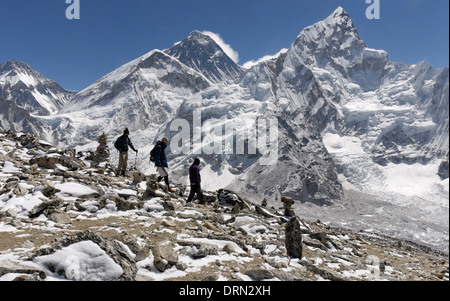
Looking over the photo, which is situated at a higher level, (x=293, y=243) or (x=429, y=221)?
(x=293, y=243)

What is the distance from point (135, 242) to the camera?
7.33 metres

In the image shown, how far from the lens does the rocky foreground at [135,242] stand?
5.86 m

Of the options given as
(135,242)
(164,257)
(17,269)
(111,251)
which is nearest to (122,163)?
(135,242)

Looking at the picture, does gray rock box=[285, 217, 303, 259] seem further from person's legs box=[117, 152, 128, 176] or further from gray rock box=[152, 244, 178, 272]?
person's legs box=[117, 152, 128, 176]

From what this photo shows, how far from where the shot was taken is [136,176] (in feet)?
59.3

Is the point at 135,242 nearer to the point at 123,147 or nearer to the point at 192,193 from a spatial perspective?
the point at 192,193

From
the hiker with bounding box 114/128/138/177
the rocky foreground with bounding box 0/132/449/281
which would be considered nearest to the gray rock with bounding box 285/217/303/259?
the rocky foreground with bounding box 0/132/449/281

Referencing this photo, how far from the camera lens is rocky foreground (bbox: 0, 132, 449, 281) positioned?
5863mm

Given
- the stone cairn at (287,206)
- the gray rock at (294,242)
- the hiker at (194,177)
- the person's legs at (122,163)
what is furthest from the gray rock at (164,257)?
the stone cairn at (287,206)

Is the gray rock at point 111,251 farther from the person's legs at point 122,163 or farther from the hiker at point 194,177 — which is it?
the person's legs at point 122,163
